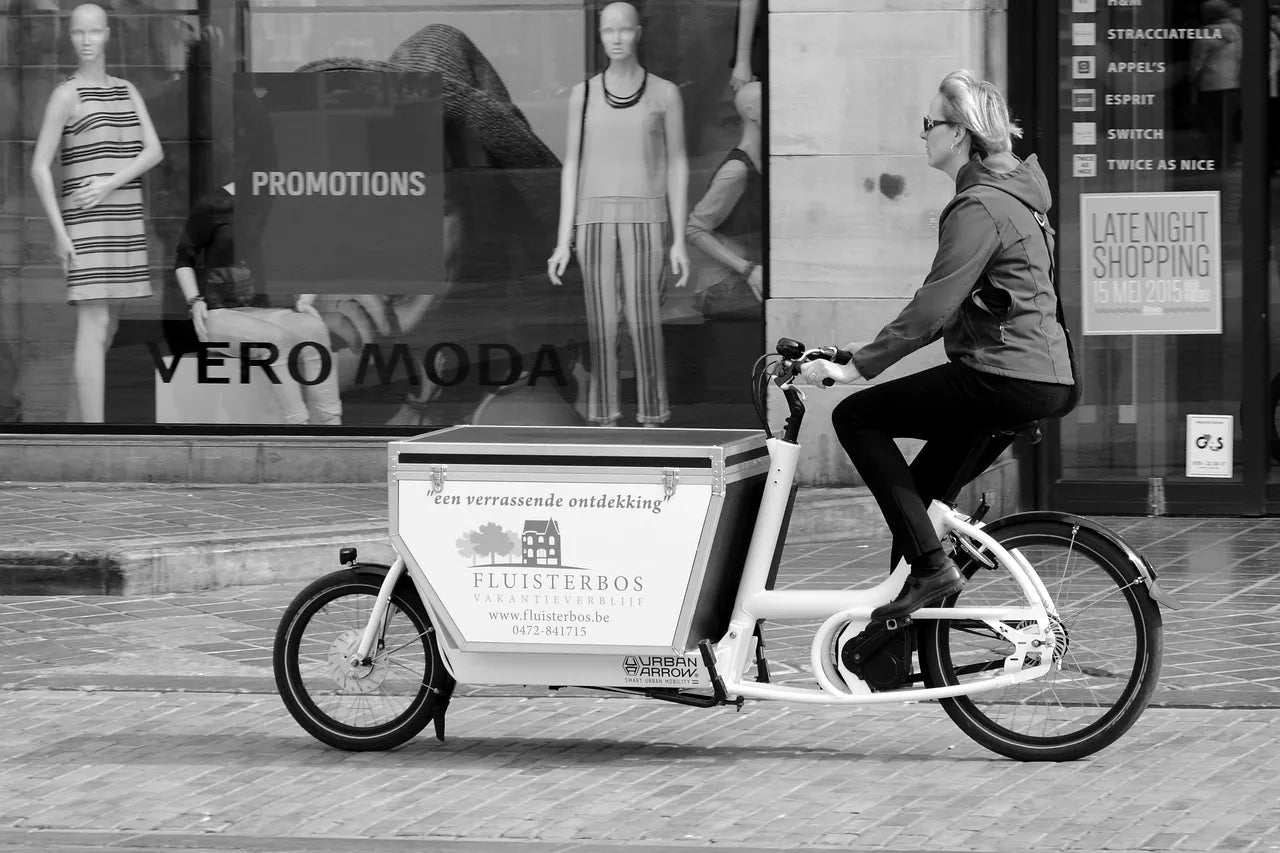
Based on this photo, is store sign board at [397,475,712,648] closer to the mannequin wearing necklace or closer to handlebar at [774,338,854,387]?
handlebar at [774,338,854,387]

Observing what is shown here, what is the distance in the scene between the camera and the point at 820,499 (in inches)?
387

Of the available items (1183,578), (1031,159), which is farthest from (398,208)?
(1031,159)

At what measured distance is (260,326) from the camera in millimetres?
10875

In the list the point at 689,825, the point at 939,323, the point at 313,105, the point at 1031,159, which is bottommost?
the point at 689,825

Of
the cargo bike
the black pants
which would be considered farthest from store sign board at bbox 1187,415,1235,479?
the black pants

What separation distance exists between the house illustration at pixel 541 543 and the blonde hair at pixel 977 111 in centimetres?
156

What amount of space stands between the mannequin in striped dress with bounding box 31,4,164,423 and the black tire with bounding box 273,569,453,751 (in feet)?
18.2

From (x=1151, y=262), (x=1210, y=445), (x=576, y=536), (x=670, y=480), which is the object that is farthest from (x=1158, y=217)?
(x=576, y=536)

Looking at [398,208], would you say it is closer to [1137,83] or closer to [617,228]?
[617,228]

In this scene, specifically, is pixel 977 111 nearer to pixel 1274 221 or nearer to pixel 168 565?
pixel 168 565

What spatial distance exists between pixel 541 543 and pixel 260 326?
568cm

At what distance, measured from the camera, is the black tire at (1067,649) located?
5.46 metres

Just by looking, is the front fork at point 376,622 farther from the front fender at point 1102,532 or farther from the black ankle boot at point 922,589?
the front fender at point 1102,532

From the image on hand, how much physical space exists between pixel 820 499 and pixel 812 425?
50 cm
